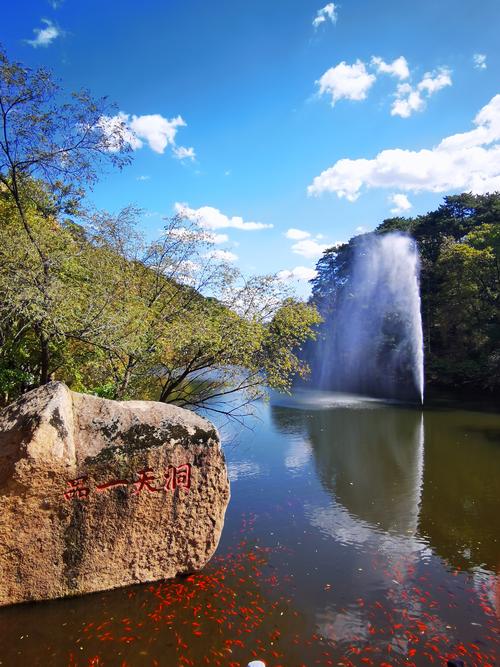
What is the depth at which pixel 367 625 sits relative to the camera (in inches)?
197

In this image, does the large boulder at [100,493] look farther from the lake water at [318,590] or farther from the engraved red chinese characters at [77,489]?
the lake water at [318,590]

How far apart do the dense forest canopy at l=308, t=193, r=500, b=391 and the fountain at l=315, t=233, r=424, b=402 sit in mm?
1505

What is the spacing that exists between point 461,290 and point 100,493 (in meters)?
26.7

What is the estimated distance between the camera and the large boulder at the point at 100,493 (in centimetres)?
475

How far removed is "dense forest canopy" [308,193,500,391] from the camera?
26.4m

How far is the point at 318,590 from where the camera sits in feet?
18.8

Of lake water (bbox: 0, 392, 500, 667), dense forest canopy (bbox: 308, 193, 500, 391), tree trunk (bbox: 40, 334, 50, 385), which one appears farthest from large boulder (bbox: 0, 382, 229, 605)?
dense forest canopy (bbox: 308, 193, 500, 391)

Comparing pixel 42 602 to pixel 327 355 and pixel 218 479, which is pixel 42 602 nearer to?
pixel 218 479

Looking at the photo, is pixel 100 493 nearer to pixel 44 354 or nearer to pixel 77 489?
pixel 77 489

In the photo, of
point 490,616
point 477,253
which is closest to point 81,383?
point 490,616

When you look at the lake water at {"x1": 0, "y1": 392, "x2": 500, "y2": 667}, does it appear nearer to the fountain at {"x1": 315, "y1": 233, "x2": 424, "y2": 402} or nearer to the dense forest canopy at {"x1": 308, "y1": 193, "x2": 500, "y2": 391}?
the dense forest canopy at {"x1": 308, "y1": 193, "x2": 500, "y2": 391}

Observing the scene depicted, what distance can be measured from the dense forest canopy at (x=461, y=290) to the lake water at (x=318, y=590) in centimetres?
1762

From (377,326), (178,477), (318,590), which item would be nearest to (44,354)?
(178,477)

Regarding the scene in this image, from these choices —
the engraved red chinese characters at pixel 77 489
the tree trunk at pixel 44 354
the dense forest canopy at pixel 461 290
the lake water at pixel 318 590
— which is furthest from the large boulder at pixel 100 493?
the dense forest canopy at pixel 461 290
